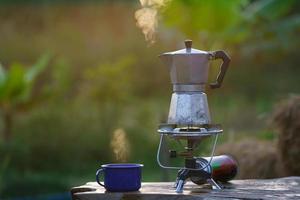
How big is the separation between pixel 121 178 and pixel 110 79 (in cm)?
652

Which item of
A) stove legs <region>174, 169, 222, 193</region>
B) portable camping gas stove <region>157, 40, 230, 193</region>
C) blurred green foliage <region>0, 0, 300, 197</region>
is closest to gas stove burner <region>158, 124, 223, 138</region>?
portable camping gas stove <region>157, 40, 230, 193</region>

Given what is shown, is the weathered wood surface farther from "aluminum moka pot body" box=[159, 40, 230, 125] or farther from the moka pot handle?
the moka pot handle

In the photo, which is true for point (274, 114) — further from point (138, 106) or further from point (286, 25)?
point (138, 106)

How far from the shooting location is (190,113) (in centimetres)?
305

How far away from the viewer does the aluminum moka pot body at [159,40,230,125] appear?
10.0 feet

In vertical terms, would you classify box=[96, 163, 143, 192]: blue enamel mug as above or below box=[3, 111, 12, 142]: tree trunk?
below

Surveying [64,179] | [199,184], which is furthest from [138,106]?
[199,184]

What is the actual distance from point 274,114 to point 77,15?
26.9 feet

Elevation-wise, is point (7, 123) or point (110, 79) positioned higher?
point (110, 79)

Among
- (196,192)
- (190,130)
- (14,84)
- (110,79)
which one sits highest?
(110,79)

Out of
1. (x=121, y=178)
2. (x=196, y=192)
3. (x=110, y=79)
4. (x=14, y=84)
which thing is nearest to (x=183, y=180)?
(x=196, y=192)

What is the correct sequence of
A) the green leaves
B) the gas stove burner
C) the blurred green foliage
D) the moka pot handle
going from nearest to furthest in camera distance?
the gas stove burner < the moka pot handle < the green leaves < the blurred green foliage

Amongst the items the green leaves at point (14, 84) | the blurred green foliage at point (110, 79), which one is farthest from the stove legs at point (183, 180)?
the green leaves at point (14, 84)

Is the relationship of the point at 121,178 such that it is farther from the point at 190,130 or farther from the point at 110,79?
the point at 110,79
